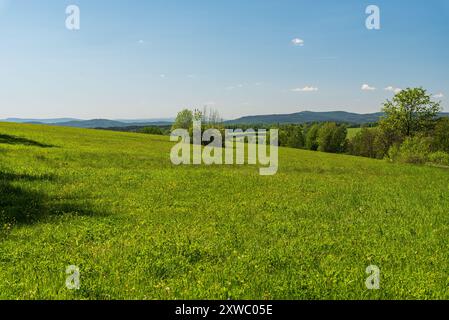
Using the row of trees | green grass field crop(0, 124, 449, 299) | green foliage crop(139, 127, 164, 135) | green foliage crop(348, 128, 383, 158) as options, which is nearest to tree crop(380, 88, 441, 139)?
the row of trees

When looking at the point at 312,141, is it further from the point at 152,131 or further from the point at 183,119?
the point at 152,131

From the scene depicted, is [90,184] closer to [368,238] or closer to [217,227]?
[217,227]

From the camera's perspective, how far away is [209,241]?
12062 mm

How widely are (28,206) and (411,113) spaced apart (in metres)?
82.4

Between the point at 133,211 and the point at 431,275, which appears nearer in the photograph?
the point at 431,275

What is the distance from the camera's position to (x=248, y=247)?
11633mm

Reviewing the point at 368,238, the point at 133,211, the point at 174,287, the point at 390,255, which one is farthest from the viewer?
the point at 133,211

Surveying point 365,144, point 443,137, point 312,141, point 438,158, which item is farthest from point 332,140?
point 438,158

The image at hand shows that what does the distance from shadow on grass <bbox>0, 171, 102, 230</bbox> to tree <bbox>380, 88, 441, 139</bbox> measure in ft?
259

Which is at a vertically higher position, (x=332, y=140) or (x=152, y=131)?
(x=152, y=131)

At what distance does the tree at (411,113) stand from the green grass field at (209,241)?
6448cm
